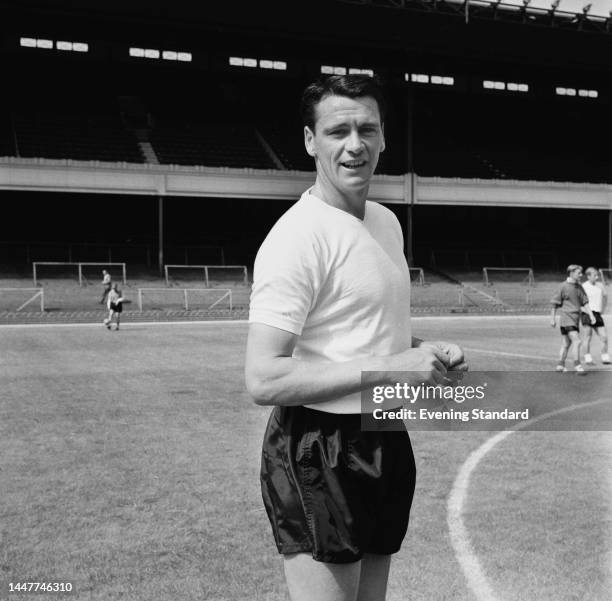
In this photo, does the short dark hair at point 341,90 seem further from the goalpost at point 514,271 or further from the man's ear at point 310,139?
the goalpost at point 514,271

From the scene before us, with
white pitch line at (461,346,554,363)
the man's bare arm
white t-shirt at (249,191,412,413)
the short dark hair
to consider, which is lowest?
white pitch line at (461,346,554,363)

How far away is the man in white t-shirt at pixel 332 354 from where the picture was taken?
203 centimetres

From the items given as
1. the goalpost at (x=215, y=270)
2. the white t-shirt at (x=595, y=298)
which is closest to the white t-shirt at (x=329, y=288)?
the white t-shirt at (x=595, y=298)

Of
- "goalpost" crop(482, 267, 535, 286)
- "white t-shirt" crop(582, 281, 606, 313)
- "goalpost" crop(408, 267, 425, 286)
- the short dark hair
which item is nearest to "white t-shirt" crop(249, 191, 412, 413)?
the short dark hair

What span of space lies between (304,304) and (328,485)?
1.80 ft

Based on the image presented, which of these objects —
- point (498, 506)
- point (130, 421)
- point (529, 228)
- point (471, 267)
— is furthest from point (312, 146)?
point (529, 228)

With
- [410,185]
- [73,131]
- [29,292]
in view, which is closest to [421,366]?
[29,292]

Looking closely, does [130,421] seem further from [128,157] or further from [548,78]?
[548,78]

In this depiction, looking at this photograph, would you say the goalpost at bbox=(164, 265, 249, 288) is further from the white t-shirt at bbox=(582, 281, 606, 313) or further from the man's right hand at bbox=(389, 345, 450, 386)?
the man's right hand at bbox=(389, 345, 450, 386)

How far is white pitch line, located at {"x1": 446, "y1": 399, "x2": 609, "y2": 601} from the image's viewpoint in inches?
175

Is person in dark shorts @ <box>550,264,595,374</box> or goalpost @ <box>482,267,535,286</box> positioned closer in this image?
person in dark shorts @ <box>550,264,595,374</box>

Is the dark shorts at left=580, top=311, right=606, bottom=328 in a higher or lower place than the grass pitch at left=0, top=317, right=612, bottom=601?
higher

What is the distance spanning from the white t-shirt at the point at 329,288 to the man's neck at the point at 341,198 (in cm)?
4

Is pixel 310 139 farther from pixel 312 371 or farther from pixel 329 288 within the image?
pixel 312 371
